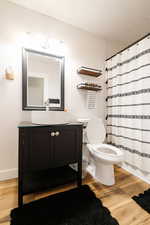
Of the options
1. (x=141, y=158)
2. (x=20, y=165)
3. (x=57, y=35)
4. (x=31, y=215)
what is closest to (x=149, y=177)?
(x=141, y=158)

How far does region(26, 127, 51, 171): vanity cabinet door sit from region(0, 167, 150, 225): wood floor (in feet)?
1.27

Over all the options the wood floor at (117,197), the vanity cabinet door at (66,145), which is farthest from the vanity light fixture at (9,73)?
the wood floor at (117,197)

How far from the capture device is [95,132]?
193cm

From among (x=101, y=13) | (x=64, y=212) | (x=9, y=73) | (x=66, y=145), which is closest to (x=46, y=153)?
(x=66, y=145)

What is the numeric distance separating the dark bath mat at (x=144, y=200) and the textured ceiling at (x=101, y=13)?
239cm

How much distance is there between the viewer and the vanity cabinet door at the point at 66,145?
1.36 metres

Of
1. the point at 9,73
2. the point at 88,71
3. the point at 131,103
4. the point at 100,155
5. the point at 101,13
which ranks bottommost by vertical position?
the point at 100,155

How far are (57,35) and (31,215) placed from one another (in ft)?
7.62

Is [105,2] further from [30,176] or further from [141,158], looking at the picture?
[30,176]

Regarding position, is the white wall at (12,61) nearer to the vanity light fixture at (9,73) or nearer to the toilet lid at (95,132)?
the vanity light fixture at (9,73)

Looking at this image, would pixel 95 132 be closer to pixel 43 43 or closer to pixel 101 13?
pixel 43 43

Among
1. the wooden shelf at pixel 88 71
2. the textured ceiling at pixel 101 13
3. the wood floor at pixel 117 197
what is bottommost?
the wood floor at pixel 117 197

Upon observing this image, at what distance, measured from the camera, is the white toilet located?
1.47m

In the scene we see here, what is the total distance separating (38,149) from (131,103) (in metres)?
1.41
